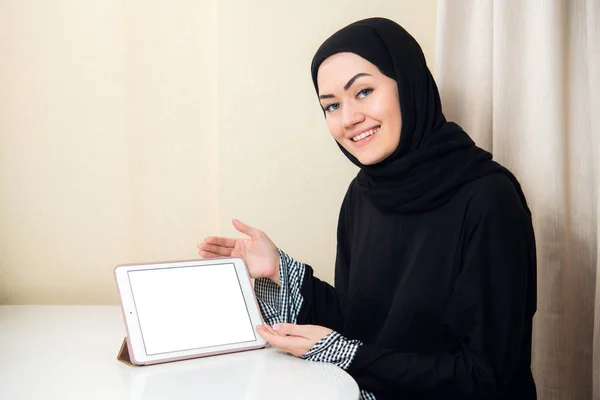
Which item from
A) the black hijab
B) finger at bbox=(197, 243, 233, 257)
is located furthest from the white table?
the black hijab

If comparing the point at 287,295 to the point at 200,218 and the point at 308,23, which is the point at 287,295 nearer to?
the point at 200,218

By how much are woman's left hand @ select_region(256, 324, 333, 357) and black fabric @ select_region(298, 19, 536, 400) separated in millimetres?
71

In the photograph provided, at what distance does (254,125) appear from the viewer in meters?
1.48

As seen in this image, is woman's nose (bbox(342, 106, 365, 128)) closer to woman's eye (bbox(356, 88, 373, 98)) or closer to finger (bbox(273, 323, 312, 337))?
woman's eye (bbox(356, 88, 373, 98))

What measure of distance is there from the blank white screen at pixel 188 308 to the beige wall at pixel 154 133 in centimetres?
48

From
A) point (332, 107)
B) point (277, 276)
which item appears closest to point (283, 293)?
point (277, 276)

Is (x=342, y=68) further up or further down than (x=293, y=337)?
further up

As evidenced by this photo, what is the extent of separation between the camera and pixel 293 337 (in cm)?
95

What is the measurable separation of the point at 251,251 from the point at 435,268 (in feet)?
1.14

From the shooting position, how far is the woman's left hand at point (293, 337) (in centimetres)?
94

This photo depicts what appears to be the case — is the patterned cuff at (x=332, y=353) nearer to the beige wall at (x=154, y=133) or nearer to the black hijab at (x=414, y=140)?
the black hijab at (x=414, y=140)

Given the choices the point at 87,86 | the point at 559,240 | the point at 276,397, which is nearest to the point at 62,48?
the point at 87,86

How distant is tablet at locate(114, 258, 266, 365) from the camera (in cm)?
91

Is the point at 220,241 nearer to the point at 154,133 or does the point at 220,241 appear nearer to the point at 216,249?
the point at 216,249
